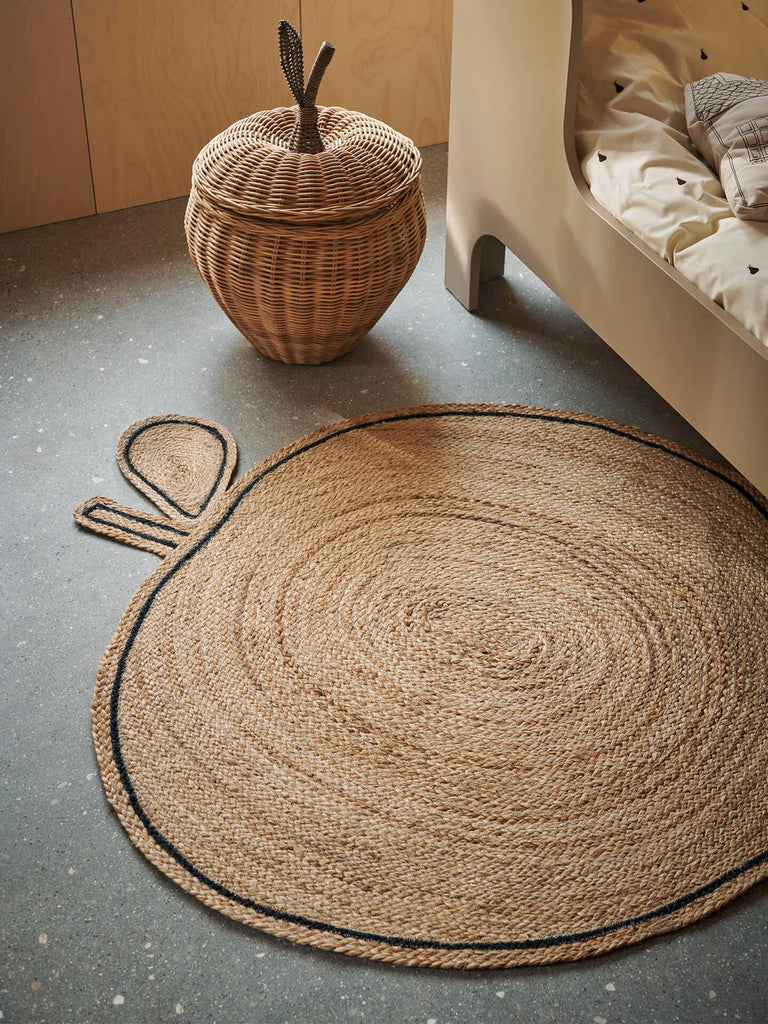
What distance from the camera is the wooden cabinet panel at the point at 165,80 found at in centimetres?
217

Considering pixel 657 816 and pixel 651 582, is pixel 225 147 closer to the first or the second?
pixel 651 582

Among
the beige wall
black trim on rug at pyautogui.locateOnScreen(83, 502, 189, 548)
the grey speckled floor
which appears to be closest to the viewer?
the grey speckled floor

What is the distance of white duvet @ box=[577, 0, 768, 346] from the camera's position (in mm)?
1374

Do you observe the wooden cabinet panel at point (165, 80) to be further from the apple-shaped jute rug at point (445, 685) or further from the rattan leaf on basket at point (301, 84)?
the apple-shaped jute rug at point (445, 685)

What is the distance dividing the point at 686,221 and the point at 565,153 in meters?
0.26

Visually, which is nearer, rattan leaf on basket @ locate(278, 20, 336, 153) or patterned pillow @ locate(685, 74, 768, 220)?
patterned pillow @ locate(685, 74, 768, 220)

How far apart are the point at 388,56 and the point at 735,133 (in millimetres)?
1241

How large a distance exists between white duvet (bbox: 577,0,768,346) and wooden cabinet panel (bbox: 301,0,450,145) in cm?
84

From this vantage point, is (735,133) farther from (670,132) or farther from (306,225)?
(306,225)

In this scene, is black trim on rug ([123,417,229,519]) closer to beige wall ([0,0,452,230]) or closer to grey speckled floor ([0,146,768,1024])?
grey speckled floor ([0,146,768,1024])

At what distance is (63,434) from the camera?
1.75 m

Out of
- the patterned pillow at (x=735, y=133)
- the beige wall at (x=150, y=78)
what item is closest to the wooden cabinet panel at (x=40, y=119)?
the beige wall at (x=150, y=78)

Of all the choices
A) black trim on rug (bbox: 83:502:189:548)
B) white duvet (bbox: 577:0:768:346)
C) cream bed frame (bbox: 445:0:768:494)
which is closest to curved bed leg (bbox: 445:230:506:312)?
cream bed frame (bbox: 445:0:768:494)

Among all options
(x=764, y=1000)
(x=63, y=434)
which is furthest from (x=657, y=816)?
(x=63, y=434)
